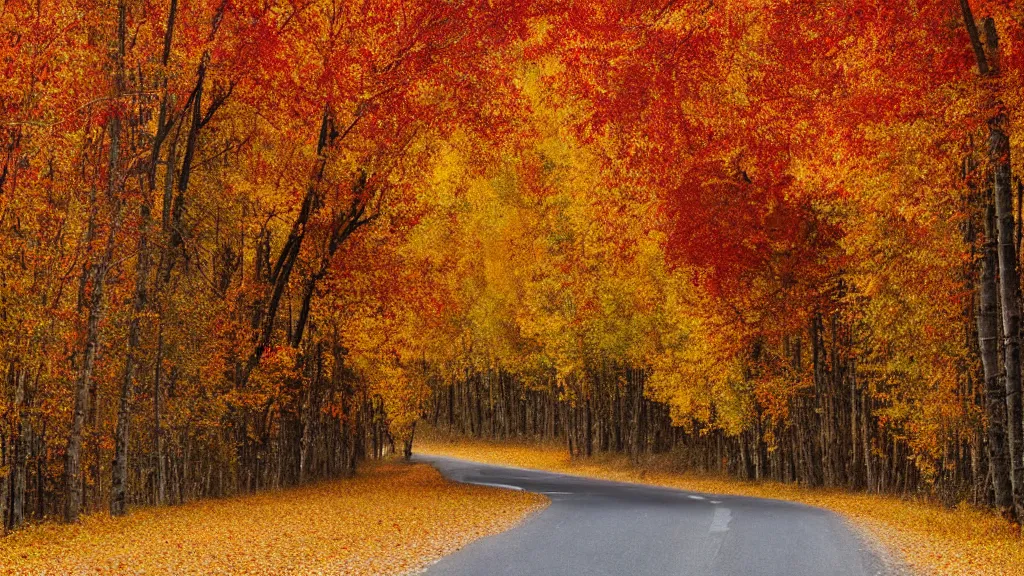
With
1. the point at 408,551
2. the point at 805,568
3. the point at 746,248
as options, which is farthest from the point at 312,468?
the point at 805,568

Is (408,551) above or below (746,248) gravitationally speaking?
below

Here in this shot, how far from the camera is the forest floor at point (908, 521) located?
13.4 meters

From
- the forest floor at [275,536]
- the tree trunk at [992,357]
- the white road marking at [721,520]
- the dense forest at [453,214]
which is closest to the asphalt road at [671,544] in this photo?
the white road marking at [721,520]

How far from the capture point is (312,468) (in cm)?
3825

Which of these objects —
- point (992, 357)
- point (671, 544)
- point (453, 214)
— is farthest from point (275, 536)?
point (453, 214)

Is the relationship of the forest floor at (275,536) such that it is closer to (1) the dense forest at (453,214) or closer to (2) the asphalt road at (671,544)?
(2) the asphalt road at (671,544)

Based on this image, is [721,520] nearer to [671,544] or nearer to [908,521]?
[671,544]

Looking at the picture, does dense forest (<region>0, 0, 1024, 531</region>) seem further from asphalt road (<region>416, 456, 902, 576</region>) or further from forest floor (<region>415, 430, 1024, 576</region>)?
asphalt road (<region>416, 456, 902, 576</region>)

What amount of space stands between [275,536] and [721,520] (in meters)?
7.84

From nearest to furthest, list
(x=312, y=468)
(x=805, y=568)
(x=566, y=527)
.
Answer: (x=805, y=568) < (x=566, y=527) < (x=312, y=468)

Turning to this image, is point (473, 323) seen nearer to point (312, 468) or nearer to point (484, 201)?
point (484, 201)

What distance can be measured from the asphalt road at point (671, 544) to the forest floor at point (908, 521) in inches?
27.3

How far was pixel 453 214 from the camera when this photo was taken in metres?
31.7

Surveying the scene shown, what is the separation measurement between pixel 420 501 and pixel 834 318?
14.2 m
